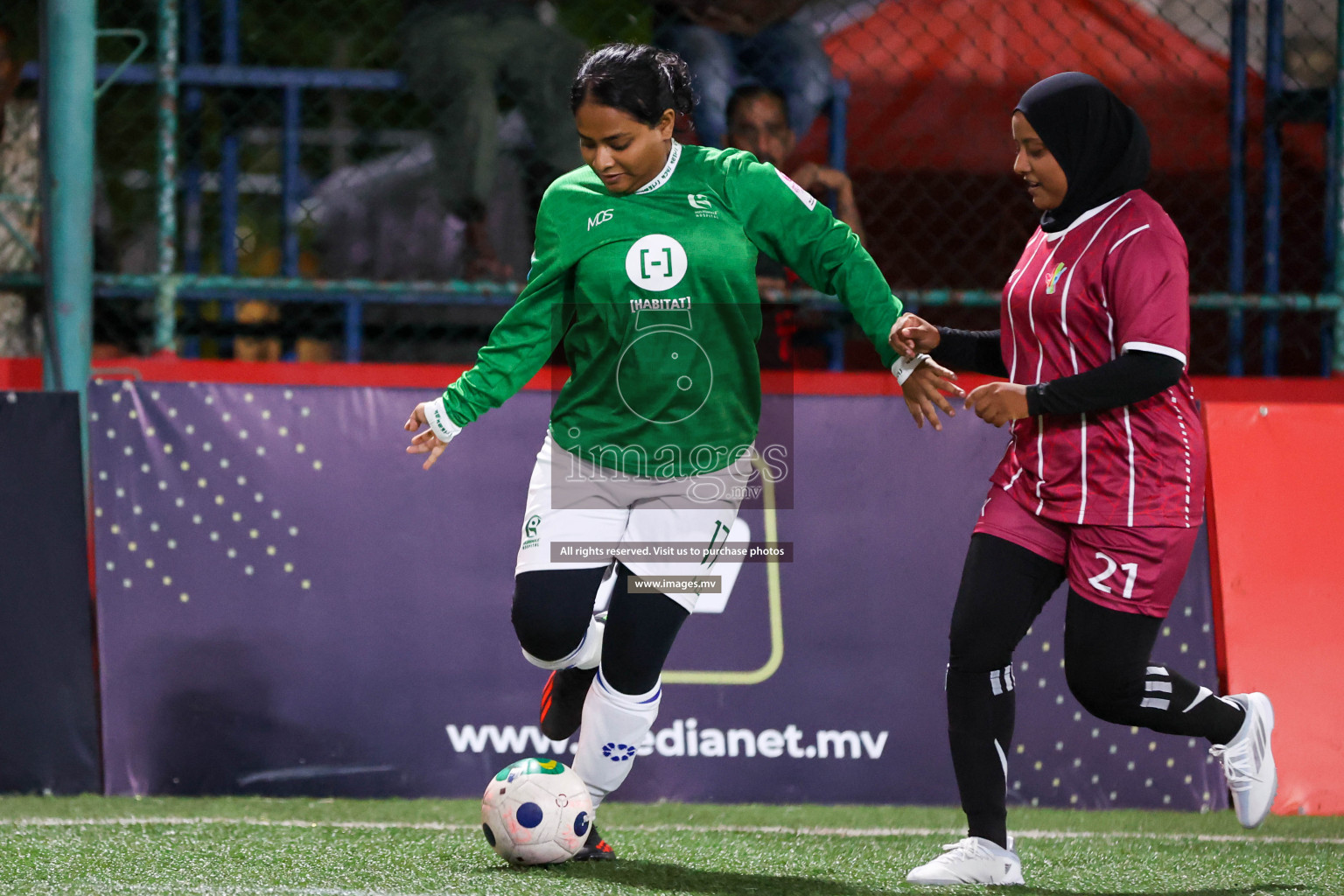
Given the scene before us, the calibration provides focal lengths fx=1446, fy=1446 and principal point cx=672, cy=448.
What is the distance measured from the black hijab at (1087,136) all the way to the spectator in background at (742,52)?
277cm

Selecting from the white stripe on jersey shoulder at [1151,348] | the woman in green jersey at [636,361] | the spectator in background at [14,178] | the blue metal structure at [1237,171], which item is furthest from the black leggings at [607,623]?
the blue metal structure at [1237,171]

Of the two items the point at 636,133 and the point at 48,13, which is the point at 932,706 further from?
the point at 48,13

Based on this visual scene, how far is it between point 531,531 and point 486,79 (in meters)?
3.06

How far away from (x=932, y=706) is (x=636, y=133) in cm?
231

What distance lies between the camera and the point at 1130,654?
3406 millimetres

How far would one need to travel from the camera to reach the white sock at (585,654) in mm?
3727

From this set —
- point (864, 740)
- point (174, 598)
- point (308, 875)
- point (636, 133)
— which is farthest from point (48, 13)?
point (864, 740)

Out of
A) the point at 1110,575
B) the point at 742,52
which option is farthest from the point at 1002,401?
the point at 742,52

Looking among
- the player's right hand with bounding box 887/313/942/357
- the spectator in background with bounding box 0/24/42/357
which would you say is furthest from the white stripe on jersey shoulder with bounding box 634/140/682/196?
the spectator in background with bounding box 0/24/42/357

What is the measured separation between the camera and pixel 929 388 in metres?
Result: 3.57

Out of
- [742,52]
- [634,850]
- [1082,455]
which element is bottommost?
[634,850]

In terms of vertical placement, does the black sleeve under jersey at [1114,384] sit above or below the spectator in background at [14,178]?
below

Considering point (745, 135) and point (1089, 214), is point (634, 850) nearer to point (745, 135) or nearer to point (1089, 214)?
point (1089, 214)

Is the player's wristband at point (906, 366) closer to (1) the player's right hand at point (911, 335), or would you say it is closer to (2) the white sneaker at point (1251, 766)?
(1) the player's right hand at point (911, 335)
